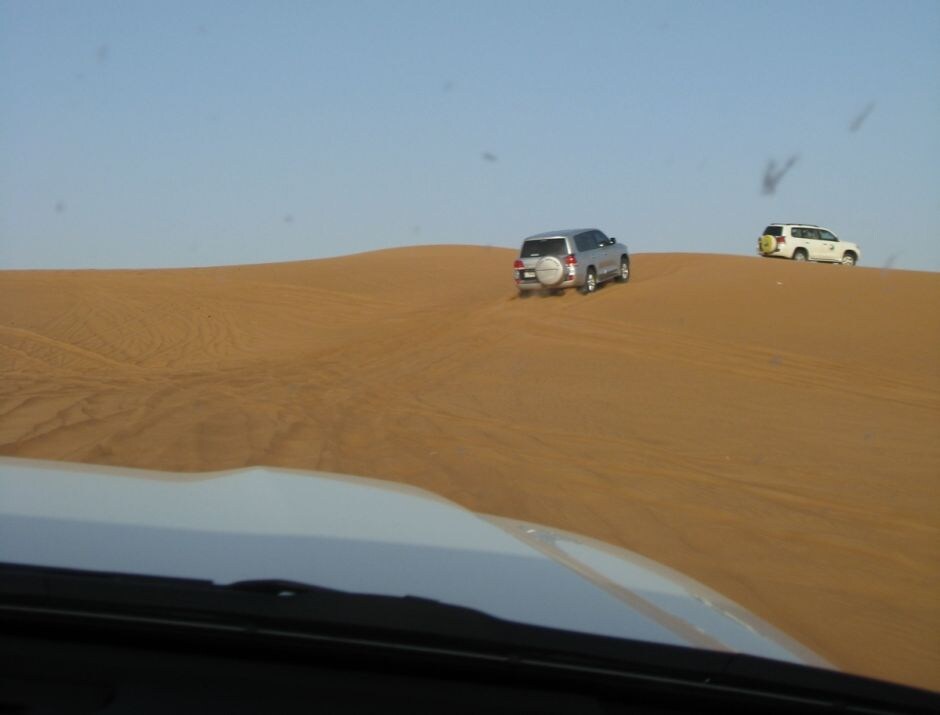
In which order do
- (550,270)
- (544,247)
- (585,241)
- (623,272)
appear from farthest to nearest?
1. (623,272)
2. (585,241)
3. (544,247)
4. (550,270)

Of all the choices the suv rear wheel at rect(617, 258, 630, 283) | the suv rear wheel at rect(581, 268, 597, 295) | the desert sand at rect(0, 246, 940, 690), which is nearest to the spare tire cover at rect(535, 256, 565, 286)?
the desert sand at rect(0, 246, 940, 690)

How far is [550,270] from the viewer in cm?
2752

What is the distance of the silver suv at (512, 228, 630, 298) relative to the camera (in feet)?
90.5

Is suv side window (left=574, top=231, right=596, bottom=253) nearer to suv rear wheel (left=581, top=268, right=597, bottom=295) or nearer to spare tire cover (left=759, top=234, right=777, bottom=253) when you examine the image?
suv rear wheel (left=581, top=268, right=597, bottom=295)

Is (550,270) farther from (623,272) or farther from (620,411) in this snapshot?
(620,411)

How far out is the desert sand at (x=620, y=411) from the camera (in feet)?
25.1

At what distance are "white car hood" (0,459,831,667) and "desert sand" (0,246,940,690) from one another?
265cm

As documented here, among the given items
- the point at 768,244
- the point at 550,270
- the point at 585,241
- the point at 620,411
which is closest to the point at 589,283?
the point at 585,241

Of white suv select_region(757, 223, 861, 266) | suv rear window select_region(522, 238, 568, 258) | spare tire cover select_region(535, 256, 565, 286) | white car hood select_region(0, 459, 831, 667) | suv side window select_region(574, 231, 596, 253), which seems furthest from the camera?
white suv select_region(757, 223, 861, 266)

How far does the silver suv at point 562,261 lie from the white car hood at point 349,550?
78.2 ft

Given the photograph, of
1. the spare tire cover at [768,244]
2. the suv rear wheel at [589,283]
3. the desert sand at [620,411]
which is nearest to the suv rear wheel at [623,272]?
the desert sand at [620,411]

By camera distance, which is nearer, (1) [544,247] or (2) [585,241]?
(1) [544,247]

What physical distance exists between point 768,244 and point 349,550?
40673 mm

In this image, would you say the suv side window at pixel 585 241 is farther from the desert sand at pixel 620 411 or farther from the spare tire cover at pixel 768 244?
the spare tire cover at pixel 768 244
